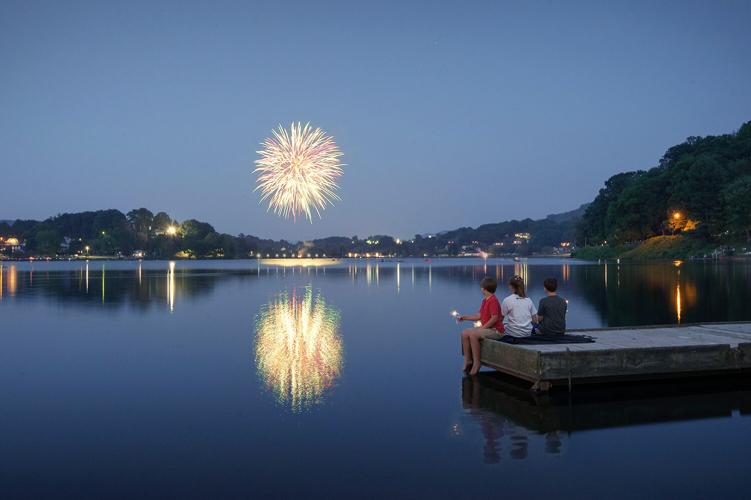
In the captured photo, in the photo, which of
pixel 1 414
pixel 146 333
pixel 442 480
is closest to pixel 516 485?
pixel 442 480

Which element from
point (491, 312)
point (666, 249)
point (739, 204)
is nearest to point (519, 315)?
point (491, 312)

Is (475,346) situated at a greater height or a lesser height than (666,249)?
lesser

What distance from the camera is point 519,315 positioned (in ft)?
50.3

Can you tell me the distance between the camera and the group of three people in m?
15.4

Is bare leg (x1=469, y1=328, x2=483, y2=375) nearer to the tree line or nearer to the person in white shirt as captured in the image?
the person in white shirt

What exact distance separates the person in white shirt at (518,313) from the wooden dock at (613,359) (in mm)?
554

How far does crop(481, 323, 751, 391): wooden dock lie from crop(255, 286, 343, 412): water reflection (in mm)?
4400

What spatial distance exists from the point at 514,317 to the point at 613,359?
251cm

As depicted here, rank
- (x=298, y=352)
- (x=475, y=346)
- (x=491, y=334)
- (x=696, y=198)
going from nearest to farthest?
(x=491, y=334) → (x=475, y=346) → (x=298, y=352) → (x=696, y=198)

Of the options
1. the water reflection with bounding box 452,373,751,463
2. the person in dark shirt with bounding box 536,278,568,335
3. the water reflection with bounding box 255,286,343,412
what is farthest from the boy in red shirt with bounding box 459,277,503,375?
the water reflection with bounding box 255,286,343,412

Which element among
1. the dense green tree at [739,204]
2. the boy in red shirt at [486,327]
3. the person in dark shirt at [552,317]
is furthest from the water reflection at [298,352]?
the dense green tree at [739,204]

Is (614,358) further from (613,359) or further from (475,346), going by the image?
(475,346)

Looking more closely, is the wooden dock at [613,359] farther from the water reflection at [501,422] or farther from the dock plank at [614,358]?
the water reflection at [501,422]

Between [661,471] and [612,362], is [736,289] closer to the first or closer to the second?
[612,362]
